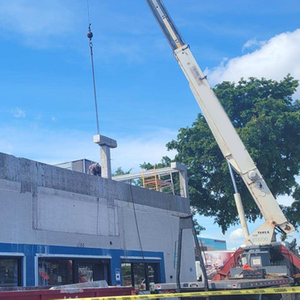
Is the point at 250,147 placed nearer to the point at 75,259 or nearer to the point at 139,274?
the point at 139,274

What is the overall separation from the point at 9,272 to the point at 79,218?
3.62 metres

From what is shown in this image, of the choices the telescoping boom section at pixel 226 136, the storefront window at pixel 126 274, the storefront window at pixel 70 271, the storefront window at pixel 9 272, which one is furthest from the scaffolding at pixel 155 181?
the storefront window at pixel 9 272

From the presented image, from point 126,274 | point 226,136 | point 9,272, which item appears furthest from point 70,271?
point 226,136

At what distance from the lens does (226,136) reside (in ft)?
55.8

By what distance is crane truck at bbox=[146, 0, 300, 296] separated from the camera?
49.8 feet

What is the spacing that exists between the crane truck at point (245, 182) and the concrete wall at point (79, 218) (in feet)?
15.4

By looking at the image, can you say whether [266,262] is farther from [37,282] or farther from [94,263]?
[37,282]

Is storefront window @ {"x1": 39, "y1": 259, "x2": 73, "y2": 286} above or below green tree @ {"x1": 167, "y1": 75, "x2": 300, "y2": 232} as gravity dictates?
below

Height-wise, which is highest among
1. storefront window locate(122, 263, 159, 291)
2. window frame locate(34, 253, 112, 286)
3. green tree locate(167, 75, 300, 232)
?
green tree locate(167, 75, 300, 232)

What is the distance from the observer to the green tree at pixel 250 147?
1208 inches

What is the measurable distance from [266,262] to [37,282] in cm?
765

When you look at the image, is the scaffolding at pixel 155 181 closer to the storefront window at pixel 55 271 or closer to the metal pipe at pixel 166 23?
the metal pipe at pixel 166 23

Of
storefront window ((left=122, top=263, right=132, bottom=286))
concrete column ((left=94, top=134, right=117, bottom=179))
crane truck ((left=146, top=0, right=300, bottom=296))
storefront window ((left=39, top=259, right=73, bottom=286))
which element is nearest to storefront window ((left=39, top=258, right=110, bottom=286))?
storefront window ((left=39, top=259, right=73, bottom=286))

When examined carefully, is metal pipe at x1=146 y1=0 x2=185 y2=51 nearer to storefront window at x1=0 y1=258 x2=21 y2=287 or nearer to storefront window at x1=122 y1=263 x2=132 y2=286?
storefront window at x1=122 y1=263 x2=132 y2=286
